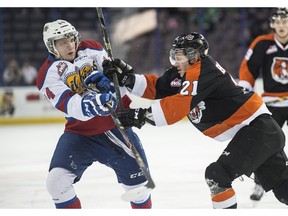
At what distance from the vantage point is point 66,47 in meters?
2.80

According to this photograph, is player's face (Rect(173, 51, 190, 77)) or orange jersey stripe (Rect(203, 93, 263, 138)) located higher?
player's face (Rect(173, 51, 190, 77))

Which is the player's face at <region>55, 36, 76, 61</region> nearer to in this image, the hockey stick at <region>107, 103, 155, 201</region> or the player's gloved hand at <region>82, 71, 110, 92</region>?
the player's gloved hand at <region>82, 71, 110, 92</region>

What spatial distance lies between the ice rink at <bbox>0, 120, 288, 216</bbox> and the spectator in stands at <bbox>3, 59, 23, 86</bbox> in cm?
132

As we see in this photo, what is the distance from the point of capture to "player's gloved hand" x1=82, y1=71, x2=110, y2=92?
2.74m

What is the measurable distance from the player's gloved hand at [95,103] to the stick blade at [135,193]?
0.35 metres

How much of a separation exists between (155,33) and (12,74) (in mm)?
1794

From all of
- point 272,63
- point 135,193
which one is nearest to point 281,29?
point 272,63

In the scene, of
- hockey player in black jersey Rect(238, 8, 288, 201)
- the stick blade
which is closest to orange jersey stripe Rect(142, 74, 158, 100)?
the stick blade

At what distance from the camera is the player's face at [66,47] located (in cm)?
279

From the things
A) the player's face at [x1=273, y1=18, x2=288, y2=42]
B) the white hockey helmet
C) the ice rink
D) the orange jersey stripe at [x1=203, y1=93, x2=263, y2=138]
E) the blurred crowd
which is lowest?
the ice rink

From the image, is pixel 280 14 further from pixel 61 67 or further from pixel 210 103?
pixel 61 67

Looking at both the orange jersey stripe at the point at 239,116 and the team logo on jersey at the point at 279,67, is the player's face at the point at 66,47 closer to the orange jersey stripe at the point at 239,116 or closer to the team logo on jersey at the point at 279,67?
the orange jersey stripe at the point at 239,116

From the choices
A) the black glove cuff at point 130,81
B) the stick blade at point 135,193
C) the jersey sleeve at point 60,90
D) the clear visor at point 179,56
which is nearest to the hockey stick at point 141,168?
the stick blade at point 135,193

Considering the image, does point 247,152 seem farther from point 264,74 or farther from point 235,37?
point 235,37
